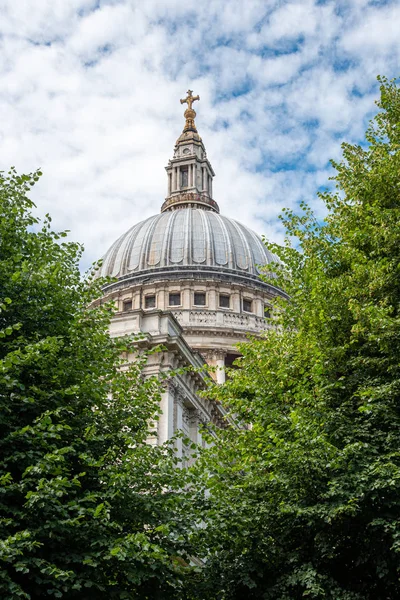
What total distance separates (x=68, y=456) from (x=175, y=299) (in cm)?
5176

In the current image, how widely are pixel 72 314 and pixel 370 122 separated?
10436mm

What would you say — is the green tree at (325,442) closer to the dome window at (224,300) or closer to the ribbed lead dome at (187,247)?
the dome window at (224,300)

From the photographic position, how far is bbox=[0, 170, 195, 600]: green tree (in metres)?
14.3

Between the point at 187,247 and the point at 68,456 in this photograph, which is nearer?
the point at 68,456

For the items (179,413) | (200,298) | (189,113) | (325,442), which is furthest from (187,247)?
(325,442)

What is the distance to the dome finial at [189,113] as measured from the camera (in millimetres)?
97275

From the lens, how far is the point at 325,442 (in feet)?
49.9

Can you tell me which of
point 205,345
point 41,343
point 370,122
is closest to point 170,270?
point 205,345

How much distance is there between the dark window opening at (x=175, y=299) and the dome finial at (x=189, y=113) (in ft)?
116

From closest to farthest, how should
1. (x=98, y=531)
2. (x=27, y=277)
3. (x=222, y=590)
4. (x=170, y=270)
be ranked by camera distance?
1. (x=98, y=531)
2. (x=222, y=590)
3. (x=27, y=277)
4. (x=170, y=270)

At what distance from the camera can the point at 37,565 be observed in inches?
538

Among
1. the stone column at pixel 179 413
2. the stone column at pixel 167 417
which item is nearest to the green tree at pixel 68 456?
the stone column at pixel 167 417

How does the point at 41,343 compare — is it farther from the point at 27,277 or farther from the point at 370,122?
the point at 370,122

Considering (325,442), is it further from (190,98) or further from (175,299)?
(190,98)
